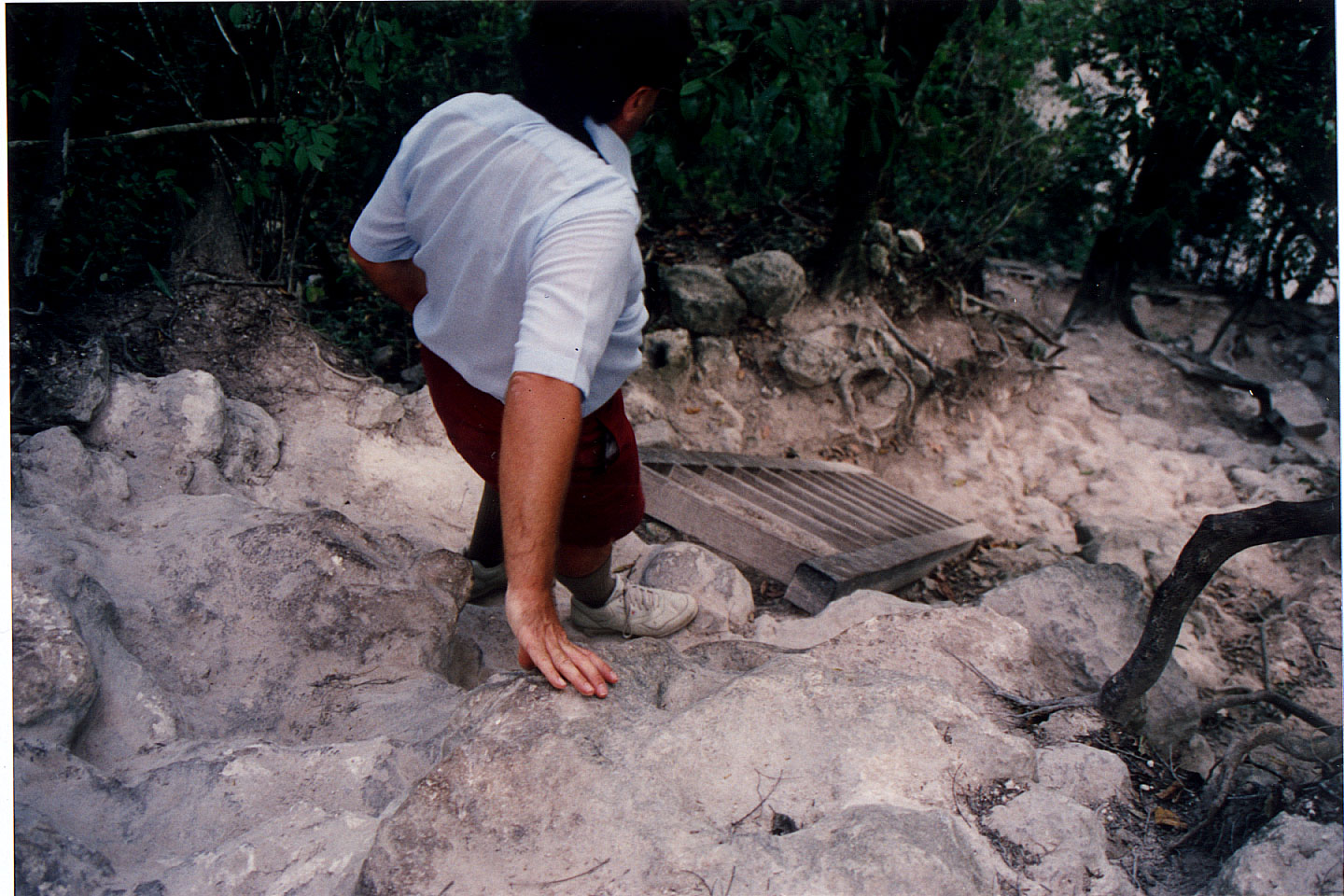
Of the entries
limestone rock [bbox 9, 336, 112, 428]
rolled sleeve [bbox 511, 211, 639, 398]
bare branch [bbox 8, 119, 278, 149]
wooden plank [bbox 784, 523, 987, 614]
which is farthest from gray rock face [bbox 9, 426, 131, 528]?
wooden plank [bbox 784, 523, 987, 614]

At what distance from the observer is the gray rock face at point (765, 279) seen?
4.34 metres

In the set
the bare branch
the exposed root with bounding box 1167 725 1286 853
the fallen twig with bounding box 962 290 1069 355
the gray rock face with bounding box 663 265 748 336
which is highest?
the fallen twig with bounding box 962 290 1069 355

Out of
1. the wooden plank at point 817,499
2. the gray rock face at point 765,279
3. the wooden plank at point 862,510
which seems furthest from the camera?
the gray rock face at point 765,279

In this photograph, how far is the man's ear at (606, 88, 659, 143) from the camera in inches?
62.1

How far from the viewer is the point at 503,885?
48.8 inches

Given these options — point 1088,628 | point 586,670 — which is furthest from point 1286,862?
point 586,670

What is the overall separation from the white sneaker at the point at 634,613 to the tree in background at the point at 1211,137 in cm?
193

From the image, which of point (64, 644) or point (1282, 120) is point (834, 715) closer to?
point (64, 644)

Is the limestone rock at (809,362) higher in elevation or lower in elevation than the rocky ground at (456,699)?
higher

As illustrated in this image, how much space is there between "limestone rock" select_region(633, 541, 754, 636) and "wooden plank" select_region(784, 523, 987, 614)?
220 mm

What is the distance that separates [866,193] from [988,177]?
110cm

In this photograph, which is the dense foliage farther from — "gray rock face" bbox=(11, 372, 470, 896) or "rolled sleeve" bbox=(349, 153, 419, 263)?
"rolled sleeve" bbox=(349, 153, 419, 263)

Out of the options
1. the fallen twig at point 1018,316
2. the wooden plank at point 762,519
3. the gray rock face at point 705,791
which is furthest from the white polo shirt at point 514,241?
the fallen twig at point 1018,316

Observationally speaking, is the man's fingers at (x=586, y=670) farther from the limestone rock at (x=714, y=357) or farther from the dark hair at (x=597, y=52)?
the limestone rock at (x=714, y=357)
